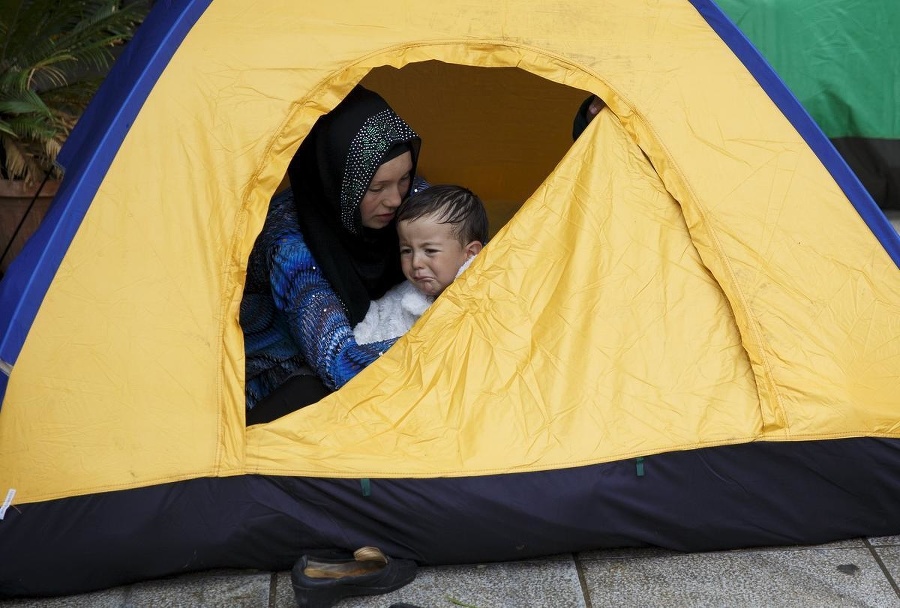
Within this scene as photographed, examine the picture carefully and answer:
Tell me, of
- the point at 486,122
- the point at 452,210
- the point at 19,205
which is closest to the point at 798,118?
the point at 452,210

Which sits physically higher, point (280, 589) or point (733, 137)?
point (733, 137)

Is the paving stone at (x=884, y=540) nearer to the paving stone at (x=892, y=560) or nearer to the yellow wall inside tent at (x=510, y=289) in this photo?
the paving stone at (x=892, y=560)

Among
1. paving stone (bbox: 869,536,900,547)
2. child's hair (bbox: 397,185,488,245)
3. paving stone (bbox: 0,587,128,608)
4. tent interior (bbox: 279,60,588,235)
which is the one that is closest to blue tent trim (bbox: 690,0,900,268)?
paving stone (bbox: 869,536,900,547)

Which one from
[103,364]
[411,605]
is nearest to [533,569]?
[411,605]

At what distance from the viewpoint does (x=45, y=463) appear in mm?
2236

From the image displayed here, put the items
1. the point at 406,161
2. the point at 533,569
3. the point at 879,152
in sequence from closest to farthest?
1. the point at 533,569
2. the point at 406,161
3. the point at 879,152

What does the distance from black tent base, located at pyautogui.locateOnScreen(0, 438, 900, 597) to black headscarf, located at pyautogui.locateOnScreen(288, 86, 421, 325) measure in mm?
637

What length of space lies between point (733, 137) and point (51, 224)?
1.56 meters

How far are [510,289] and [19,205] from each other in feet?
7.26

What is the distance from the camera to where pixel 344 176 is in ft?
8.81

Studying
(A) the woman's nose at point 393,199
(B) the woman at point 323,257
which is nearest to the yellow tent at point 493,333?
(B) the woman at point 323,257

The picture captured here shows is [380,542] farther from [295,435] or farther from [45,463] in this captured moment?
[45,463]

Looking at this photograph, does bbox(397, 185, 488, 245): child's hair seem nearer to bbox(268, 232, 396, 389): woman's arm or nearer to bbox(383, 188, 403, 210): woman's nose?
bbox(383, 188, 403, 210): woman's nose

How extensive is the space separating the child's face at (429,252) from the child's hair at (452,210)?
2cm
